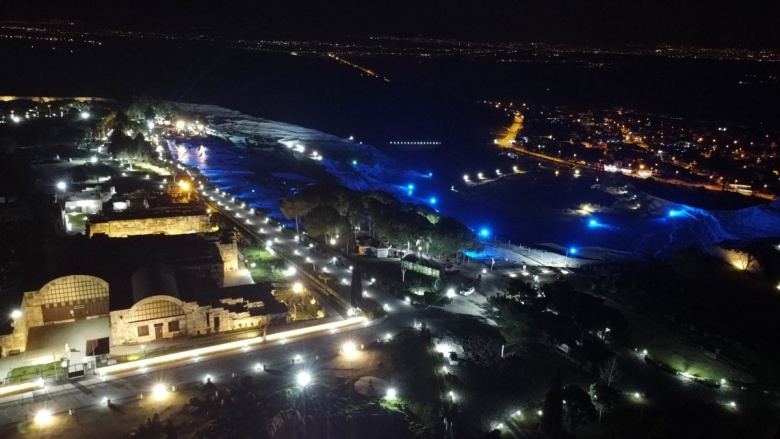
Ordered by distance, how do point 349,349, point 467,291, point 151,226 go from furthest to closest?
1. point 151,226
2. point 467,291
3. point 349,349

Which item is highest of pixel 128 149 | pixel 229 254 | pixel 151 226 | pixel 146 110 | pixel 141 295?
pixel 146 110

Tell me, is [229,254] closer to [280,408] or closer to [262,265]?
[262,265]

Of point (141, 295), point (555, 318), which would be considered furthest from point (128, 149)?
point (555, 318)

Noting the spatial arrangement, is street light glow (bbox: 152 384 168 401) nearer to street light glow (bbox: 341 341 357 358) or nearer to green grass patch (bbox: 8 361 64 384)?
green grass patch (bbox: 8 361 64 384)

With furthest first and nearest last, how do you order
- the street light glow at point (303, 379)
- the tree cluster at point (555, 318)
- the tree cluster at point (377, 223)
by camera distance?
the tree cluster at point (377, 223) → the tree cluster at point (555, 318) → the street light glow at point (303, 379)

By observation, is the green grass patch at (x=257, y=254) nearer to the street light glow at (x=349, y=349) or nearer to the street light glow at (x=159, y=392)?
the street light glow at (x=349, y=349)

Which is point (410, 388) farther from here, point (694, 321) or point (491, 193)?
point (491, 193)

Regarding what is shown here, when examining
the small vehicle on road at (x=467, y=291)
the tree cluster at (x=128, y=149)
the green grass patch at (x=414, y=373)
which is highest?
the tree cluster at (x=128, y=149)

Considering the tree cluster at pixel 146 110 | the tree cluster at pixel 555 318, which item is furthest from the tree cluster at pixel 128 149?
the tree cluster at pixel 555 318

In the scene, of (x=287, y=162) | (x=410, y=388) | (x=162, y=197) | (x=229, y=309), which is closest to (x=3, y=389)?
(x=229, y=309)
